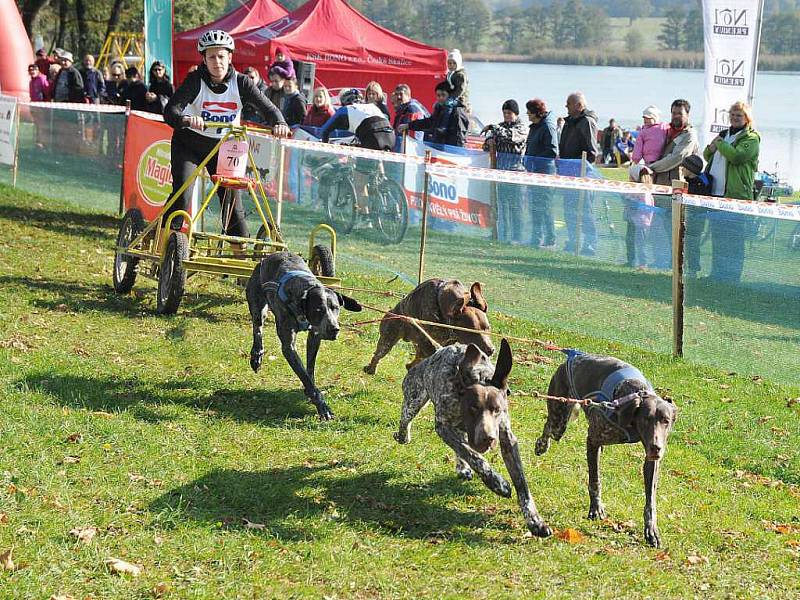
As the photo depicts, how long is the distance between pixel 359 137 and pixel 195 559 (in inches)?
403

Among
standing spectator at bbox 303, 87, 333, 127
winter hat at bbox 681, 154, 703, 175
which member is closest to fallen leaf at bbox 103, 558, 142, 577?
winter hat at bbox 681, 154, 703, 175

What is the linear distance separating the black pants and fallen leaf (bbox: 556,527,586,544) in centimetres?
580

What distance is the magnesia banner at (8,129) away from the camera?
18016 millimetres

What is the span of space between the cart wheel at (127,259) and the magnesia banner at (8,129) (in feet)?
25.7

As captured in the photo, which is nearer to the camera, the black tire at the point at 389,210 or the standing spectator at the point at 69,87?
the black tire at the point at 389,210

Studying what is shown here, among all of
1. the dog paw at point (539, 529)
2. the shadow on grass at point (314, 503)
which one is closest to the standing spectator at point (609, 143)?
the shadow on grass at point (314, 503)

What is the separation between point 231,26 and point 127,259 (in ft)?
58.8

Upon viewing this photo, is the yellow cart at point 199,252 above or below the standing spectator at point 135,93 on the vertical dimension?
below

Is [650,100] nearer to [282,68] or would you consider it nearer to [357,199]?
[282,68]

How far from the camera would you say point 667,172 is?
1346cm

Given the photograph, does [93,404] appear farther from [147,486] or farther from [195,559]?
[195,559]

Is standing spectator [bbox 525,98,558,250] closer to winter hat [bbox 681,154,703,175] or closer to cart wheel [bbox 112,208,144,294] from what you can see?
winter hat [bbox 681,154,703,175]

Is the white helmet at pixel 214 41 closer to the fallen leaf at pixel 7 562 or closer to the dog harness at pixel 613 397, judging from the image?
the dog harness at pixel 613 397

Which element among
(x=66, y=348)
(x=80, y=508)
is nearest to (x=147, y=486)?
(x=80, y=508)
